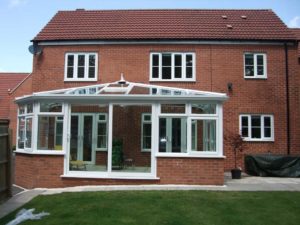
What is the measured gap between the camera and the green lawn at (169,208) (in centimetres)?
819

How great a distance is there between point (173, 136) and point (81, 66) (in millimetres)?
8556

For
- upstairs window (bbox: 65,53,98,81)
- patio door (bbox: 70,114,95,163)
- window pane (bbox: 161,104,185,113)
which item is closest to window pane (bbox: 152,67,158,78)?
upstairs window (bbox: 65,53,98,81)

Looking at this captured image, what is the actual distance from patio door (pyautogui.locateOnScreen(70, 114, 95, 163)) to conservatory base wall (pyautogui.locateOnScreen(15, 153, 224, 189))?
0.61m

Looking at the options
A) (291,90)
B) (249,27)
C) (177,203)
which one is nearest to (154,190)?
(177,203)

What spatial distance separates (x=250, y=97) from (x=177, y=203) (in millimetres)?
10277

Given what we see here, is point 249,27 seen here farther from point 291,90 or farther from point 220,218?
point 220,218

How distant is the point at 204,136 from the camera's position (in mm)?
12781

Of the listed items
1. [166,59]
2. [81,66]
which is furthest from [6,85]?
[166,59]

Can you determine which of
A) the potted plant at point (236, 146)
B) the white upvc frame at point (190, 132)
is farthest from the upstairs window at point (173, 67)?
the white upvc frame at point (190, 132)

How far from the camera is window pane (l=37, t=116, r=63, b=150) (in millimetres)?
13070

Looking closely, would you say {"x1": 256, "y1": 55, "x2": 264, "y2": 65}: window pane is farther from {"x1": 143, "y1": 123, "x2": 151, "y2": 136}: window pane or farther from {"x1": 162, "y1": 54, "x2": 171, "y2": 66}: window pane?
{"x1": 143, "y1": 123, "x2": 151, "y2": 136}: window pane

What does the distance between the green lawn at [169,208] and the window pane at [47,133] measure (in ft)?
8.16

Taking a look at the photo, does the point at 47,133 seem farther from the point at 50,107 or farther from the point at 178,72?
the point at 178,72

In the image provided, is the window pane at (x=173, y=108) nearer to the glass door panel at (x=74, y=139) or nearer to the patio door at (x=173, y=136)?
the patio door at (x=173, y=136)
